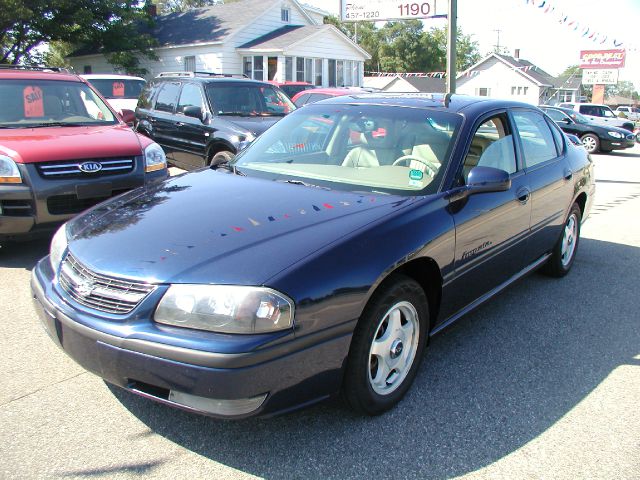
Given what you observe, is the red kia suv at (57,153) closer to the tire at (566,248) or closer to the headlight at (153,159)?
the headlight at (153,159)

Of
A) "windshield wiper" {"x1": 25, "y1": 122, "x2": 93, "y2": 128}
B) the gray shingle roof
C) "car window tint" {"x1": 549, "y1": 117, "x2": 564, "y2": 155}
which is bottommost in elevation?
"car window tint" {"x1": 549, "y1": 117, "x2": 564, "y2": 155}

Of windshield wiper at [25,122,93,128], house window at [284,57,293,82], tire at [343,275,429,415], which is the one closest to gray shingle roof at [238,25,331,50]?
house window at [284,57,293,82]

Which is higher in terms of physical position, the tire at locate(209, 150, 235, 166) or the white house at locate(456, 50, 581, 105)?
the white house at locate(456, 50, 581, 105)

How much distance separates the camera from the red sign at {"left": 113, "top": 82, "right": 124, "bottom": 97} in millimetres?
14980

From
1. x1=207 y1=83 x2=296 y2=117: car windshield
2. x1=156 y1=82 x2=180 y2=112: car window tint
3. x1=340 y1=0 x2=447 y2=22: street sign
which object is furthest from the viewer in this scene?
x1=340 y1=0 x2=447 y2=22: street sign

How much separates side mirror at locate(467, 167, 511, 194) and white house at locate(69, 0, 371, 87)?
24.7m

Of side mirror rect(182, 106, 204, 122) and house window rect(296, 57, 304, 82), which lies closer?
side mirror rect(182, 106, 204, 122)

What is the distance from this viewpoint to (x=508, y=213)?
3803mm

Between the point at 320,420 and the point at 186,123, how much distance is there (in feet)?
22.2

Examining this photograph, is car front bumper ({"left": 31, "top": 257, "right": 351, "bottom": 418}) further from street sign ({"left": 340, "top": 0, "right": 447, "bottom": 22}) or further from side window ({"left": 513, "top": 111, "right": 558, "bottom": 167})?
street sign ({"left": 340, "top": 0, "right": 447, "bottom": 22})

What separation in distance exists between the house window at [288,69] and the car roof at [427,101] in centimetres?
2397

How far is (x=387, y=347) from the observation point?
9.39 feet

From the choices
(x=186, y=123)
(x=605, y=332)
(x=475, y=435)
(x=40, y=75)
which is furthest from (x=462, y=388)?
(x=186, y=123)

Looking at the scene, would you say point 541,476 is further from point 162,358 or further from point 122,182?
point 122,182
